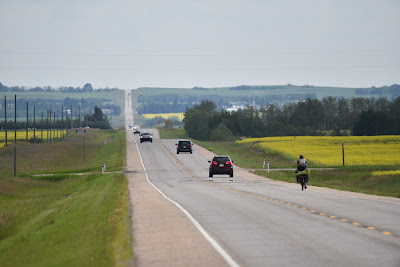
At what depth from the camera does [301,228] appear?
19.1 metres

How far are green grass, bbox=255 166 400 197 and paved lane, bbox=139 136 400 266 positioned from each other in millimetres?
18652

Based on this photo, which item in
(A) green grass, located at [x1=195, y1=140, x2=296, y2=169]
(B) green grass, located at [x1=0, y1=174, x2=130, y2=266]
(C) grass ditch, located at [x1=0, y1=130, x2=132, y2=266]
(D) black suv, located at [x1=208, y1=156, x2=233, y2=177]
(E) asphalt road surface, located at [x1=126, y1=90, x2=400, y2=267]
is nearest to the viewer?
(E) asphalt road surface, located at [x1=126, y1=90, x2=400, y2=267]

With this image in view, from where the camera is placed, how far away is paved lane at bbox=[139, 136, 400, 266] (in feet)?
46.8

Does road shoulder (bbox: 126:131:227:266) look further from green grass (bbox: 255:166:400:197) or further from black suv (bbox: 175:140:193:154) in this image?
black suv (bbox: 175:140:193:154)

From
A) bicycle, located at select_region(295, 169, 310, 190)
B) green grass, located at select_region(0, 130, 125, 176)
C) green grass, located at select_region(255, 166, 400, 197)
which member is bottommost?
green grass, located at select_region(0, 130, 125, 176)

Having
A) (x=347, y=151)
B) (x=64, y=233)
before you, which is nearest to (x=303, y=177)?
(x=64, y=233)

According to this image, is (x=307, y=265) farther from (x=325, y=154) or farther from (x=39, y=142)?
(x=39, y=142)

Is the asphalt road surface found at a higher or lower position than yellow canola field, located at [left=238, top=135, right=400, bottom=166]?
higher

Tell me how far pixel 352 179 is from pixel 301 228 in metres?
39.4

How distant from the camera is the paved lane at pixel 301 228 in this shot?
1426 centimetres

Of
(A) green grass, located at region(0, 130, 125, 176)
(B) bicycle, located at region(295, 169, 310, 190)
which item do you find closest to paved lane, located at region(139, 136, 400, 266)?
(B) bicycle, located at region(295, 169, 310, 190)

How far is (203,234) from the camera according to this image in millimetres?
18203

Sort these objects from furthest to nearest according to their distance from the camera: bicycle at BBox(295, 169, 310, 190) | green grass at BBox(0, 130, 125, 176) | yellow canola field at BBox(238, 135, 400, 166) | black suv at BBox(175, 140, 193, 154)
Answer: black suv at BBox(175, 140, 193, 154), green grass at BBox(0, 130, 125, 176), yellow canola field at BBox(238, 135, 400, 166), bicycle at BBox(295, 169, 310, 190)

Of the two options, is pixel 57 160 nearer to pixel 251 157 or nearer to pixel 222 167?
pixel 251 157
